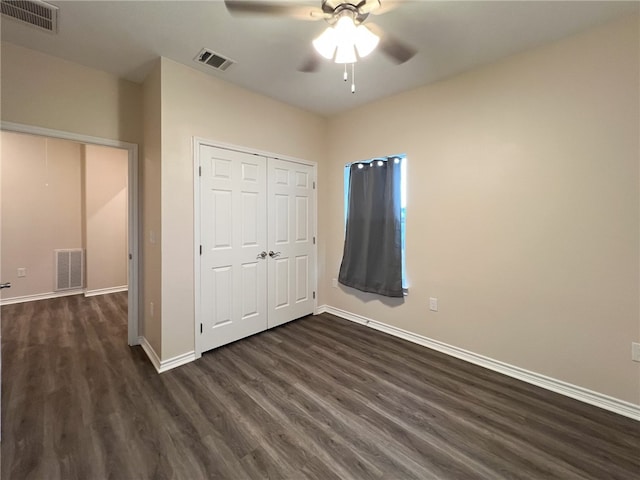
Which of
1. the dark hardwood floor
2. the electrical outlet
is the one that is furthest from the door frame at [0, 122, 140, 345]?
the electrical outlet

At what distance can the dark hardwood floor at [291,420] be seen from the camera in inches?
56.7

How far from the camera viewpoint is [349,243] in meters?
3.51

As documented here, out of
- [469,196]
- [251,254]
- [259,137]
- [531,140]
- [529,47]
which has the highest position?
[529,47]

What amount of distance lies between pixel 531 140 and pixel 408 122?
116 cm

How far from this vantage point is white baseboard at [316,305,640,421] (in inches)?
73.8

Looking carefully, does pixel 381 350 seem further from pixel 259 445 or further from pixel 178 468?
pixel 178 468

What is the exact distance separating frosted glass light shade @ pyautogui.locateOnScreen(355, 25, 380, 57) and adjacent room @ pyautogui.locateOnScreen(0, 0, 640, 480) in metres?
0.01

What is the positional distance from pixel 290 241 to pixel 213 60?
1997mm

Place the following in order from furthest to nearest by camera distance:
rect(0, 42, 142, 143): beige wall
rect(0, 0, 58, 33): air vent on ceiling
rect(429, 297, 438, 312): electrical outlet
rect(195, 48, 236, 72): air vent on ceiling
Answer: rect(429, 297, 438, 312): electrical outlet, rect(195, 48, 236, 72): air vent on ceiling, rect(0, 42, 142, 143): beige wall, rect(0, 0, 58, 33): air vent on ceiling

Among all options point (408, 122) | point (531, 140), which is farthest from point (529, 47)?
point (408, 122)

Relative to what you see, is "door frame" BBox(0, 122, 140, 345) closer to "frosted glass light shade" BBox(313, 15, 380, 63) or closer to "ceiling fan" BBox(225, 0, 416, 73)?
"ceiling fan" BBox(225, 0, 416, 73)

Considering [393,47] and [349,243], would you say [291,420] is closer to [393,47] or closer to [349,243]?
[349,243]

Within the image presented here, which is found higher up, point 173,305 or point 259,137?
point 259,137

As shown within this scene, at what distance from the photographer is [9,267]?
13.2ft
